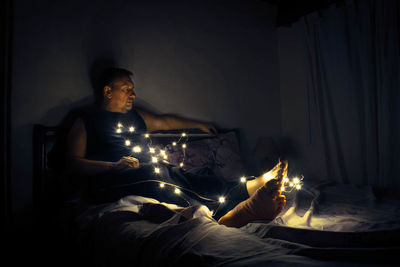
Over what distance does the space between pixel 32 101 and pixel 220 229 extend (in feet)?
5.26

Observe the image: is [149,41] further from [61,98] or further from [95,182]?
[95,182]

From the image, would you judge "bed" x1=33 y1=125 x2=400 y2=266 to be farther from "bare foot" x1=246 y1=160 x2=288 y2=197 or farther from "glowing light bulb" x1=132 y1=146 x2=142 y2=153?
"glowing light bulb" x1=132 y1=146 x2=142 y2=153

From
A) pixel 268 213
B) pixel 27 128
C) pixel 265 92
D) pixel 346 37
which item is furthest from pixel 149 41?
pixel 346 37

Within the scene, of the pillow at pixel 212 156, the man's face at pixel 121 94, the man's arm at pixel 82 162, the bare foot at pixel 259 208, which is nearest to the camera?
the bare foot at pixel 259 208

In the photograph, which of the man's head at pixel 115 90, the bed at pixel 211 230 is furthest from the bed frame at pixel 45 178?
the man's head at pixel 115 90

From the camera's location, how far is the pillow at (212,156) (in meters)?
1.94

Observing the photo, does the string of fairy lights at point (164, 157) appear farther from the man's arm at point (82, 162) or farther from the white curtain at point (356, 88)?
the white curtain at point (356, 88)

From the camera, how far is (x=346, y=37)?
8.55ft

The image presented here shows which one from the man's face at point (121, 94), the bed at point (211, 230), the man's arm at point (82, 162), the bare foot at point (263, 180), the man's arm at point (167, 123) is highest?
the man's face at point (121, 94)

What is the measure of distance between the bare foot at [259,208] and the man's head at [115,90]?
1.20 meters

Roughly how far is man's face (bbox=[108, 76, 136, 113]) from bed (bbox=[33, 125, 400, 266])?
1.36 ft

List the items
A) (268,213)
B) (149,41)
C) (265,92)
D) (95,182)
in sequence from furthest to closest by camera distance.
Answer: (265,92) < (149,41) < (95,182) < (268,213)

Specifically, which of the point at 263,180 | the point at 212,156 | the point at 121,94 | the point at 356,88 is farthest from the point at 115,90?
the point at 356,88

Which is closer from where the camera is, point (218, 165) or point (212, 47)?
point (218, 165)
